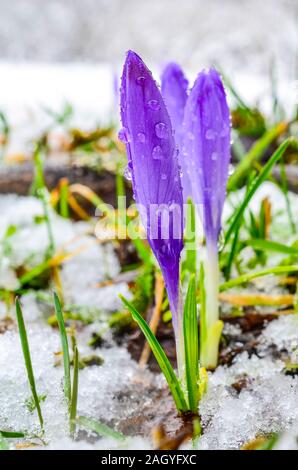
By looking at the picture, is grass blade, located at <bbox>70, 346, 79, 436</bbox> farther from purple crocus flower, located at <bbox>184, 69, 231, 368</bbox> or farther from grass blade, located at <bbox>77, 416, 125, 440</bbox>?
purple crocus flower, located at <bbox>184, 69, 231, 368</bbox>

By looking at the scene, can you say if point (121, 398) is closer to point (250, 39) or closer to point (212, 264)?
point (212, 264)

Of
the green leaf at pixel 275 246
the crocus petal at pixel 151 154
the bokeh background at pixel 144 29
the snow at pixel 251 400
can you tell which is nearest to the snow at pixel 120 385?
the snow at pixel 251 400

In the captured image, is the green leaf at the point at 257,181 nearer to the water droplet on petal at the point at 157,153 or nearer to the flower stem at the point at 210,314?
the flower stem at the point at 210,314

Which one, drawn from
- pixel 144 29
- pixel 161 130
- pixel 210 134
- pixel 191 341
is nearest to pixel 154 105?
pixel 161 130

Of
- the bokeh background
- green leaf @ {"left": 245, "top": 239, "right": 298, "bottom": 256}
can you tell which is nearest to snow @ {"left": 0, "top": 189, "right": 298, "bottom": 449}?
green leaf @ {"left": 245, "top": 239, "right": 298, "bottom": 256}

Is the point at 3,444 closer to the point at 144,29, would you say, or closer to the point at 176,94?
the point at 176,94

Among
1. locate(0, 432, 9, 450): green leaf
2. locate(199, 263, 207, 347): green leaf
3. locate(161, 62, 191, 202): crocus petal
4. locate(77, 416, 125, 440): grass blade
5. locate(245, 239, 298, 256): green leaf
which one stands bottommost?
locate(0, 432, 9, 450): green leaf
